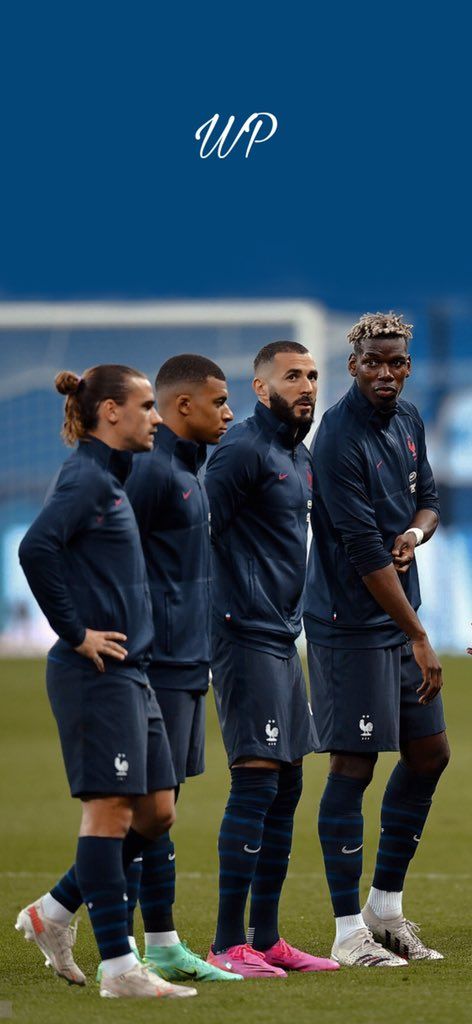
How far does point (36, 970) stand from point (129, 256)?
23.2 meters

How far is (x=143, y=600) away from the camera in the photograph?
15.3 feet

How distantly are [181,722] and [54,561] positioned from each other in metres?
0.84

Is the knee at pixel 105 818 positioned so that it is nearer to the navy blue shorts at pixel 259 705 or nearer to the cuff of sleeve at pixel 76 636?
the cuff of sleeve at pixel 76 636

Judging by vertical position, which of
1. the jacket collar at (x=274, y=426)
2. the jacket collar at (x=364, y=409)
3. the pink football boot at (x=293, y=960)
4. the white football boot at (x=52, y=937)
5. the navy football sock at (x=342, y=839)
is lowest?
the pink football boot at (x=293, y=960)

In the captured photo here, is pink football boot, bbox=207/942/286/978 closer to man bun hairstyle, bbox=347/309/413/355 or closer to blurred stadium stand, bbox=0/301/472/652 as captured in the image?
man bun hairstyle, bbox=347/309/413/355

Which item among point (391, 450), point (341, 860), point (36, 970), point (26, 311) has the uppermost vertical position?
point (26, 311)

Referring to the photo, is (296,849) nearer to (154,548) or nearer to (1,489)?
(154,548)

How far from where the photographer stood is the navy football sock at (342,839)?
546 cm

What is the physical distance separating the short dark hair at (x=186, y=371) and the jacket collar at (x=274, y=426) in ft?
0.81

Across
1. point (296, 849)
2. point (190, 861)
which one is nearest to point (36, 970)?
point (190, 861)

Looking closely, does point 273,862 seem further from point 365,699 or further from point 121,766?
point 121,766

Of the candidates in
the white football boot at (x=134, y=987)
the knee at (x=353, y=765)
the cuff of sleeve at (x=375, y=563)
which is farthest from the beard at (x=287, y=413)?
the white football boot at (x=134, y=987)

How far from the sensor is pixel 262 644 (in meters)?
5.29

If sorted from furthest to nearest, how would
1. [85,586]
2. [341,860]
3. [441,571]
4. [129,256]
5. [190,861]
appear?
[129,256]
[441,571]
[190,861]
[341,860]
[85,586]
